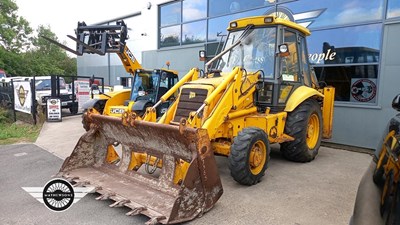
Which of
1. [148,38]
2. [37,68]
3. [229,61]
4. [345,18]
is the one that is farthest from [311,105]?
[37,68]

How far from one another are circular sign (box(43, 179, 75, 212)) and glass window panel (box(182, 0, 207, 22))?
8.91 meters

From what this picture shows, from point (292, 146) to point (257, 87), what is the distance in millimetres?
1352

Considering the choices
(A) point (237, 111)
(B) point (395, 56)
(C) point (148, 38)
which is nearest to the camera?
(A) point (237, 111)

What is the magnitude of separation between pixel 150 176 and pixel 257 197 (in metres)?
1.53

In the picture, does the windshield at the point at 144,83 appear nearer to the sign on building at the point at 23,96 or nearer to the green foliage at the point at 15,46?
the sign on building at the point at 23,96

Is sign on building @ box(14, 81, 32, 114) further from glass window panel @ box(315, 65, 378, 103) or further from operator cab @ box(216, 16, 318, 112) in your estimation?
glass window panel @ box(315, 65, 378, 103)

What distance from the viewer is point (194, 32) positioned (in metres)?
12.1

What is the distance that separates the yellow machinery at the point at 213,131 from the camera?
357 centimetres

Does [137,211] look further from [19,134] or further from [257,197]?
[19,134]

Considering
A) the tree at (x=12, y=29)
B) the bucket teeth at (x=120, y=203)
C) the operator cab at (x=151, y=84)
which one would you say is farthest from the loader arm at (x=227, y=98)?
the tree at (x=12, y=29)

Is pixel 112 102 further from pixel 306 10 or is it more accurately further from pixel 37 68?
pixel 37 68

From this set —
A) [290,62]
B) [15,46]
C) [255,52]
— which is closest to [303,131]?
[290,62]

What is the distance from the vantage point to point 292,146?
5.79 metres

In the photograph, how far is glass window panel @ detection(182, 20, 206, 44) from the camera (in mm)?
11734
